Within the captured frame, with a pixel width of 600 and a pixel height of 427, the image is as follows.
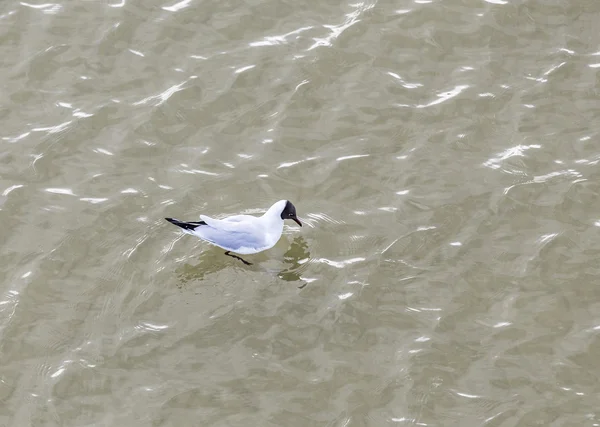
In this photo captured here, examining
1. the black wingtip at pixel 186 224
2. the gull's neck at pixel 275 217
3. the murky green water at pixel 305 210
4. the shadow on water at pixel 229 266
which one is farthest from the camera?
the gull's neck at pixel 275 217

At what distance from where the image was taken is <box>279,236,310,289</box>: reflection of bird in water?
30.2ft

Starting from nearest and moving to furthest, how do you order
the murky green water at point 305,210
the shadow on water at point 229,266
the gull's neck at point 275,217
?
the murky green water at point 305,210, the shadow on water at point 229,266, the gull's neck at point 275,217

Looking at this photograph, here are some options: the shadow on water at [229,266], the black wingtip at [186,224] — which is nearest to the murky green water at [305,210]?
the shadow on water at [229,266]

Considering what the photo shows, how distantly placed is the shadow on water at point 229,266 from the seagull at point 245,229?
178 millimetres

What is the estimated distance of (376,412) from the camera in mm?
7844

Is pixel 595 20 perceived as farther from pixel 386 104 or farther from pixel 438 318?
pixel 438 318

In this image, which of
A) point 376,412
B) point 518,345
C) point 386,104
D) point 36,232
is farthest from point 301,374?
point 386,104

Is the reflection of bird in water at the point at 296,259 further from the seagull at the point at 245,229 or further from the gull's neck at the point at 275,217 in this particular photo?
the gull's neck at the point at 275,217

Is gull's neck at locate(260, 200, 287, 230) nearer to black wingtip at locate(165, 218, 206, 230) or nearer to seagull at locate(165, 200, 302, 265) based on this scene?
seagull at locate(165, 200, 302, 265)

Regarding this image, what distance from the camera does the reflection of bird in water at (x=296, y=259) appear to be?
921 cm

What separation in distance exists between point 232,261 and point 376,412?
2421 mm

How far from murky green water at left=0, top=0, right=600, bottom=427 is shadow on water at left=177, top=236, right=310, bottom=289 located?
0.03 metres

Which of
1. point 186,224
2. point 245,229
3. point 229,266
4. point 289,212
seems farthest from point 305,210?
point 186,224

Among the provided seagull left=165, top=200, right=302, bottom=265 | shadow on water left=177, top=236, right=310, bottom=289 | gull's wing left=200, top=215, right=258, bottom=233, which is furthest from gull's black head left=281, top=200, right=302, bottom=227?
shadow on water left=177, top=236, right=310, bottom=289
